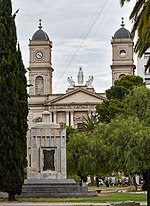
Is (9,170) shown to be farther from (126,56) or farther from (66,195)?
(126,56)

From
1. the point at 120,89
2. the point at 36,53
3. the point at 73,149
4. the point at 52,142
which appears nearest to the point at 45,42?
the point at 36,53

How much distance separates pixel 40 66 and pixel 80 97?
13.8m

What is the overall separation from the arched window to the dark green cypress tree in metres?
93.7

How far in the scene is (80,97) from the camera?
408 ft

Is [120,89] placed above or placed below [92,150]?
above

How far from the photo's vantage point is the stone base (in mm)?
42391

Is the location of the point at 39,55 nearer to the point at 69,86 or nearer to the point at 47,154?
the point at 69,86

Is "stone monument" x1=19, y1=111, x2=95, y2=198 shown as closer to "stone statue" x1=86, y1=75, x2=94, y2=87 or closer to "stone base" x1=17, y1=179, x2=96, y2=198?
"stone base" x1=17, y1=179, x2=96, y2=198

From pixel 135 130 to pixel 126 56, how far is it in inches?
3771

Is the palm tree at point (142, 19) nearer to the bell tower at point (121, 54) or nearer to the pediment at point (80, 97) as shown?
the pediment at point (80, 97)

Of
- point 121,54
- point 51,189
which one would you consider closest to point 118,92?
point 51,189

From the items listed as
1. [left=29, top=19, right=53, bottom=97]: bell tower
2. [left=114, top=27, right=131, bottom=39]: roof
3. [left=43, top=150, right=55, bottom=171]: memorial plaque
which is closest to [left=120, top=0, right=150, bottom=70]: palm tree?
[left=43, top=150, right=55, bottom=171]: memorial plaque

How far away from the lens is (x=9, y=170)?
3822 cm

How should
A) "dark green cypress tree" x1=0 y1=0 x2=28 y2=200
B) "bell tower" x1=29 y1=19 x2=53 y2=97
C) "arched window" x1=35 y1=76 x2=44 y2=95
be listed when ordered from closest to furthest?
"dark green cypress tree" x1=0 y1=0 x2=28 y2=200, "bell tower" x1=29 y1=19 x2=53 y2=97, "arched window" x1=35 y1=76 x2=44 y2=95
